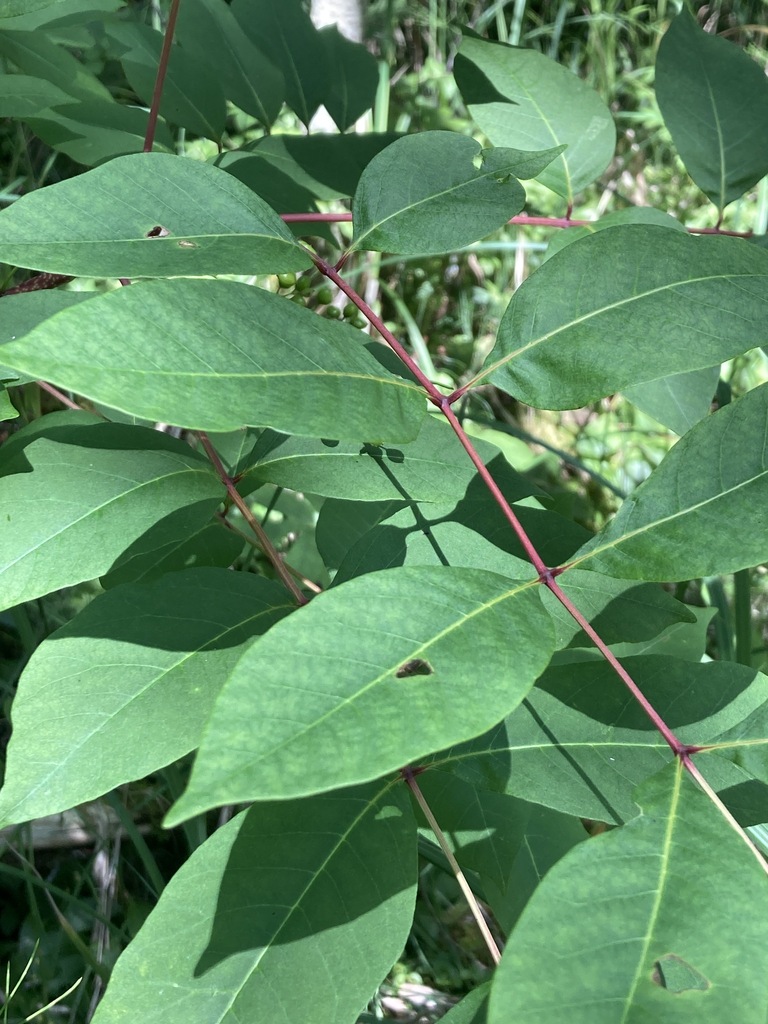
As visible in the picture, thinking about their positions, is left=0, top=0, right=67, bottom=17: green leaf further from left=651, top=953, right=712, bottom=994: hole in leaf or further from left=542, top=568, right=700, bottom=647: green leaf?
left=651, top=953, right=712, bottom=994: hole in leaf

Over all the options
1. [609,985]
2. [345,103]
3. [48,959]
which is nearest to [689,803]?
[609,985]

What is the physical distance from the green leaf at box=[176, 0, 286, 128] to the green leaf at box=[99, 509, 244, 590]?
2.07 ft

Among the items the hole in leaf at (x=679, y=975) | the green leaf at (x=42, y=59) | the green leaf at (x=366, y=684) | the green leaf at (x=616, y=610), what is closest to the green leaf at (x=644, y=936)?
the hole in leaf at (x=679, y=975)

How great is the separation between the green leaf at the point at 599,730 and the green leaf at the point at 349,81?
86 cm

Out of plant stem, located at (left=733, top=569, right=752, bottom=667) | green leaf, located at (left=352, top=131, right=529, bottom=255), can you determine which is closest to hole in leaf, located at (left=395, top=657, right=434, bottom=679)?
green leaf, located at (left=352, top=131, right=529, bottom=255)

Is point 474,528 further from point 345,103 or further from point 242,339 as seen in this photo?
point 345,103

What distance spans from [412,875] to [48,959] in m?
1.19

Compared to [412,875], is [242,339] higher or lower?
higher

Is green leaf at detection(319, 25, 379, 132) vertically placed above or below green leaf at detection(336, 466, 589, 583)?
above

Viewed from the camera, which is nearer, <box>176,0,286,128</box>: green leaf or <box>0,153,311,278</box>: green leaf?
<box>0,153,311,278</box>: green leaf

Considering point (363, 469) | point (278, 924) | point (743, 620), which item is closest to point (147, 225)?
point (363, 469)

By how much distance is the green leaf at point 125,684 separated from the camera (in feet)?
2.12

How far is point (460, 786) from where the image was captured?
83cm

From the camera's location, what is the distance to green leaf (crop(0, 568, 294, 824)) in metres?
0.65
